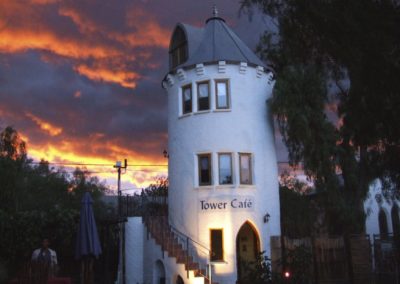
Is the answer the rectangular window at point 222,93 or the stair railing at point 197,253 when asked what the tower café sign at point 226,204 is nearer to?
the stair railing at point 197,253

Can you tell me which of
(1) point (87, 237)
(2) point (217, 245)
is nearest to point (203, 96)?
(2) point (217, 245)

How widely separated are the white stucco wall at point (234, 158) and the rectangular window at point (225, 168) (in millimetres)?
222

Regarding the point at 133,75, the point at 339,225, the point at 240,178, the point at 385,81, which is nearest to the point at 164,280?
the point at 240,178

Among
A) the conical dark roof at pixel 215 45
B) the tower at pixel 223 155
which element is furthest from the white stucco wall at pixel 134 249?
the conical dark roof at pixel 215 45

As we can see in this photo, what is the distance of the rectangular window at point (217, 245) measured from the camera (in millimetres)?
19125

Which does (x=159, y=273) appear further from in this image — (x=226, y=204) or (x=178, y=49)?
(x=178, y=49)

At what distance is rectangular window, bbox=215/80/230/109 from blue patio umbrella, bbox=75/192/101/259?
7471 mm

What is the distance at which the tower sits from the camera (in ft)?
63.5

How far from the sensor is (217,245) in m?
19.3

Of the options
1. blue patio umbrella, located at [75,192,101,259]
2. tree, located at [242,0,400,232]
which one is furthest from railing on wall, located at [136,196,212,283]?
tree, located at [242,0,400,232]

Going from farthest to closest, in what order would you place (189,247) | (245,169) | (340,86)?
(245,169)
(189,247)
(340,86)

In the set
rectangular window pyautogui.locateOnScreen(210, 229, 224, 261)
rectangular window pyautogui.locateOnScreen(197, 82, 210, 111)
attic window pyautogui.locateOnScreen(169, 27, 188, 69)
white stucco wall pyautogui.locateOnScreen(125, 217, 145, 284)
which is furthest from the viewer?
attic window pyautogui.locateOnScreen(169, 27, 188, 69)

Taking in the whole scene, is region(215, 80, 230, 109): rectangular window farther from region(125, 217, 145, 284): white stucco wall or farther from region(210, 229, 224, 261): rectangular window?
region(125, 217, 145, 284): white stucco wall

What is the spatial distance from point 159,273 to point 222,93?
26.6 feet
